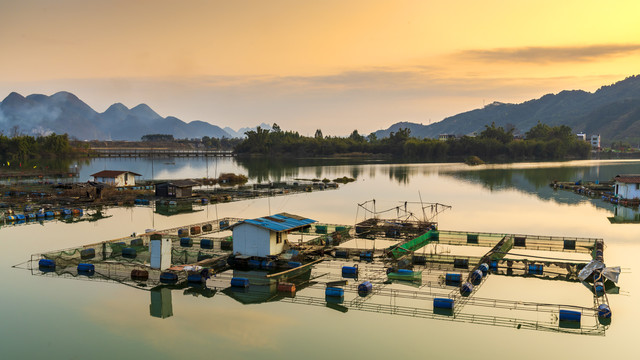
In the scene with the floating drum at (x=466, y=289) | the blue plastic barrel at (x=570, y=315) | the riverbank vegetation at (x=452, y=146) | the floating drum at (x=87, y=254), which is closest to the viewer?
the blue plastic barrel at (x=570, y=315)

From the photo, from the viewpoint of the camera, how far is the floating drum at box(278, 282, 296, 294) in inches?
848

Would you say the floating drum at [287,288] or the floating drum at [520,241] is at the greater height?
the floating drum at [520,241]

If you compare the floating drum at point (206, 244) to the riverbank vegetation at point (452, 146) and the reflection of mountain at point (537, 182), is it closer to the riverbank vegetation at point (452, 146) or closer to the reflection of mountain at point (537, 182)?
the reflection of mountain at point (537, 182)

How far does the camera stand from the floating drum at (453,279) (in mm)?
22359

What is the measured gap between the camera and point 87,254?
88.0 ft

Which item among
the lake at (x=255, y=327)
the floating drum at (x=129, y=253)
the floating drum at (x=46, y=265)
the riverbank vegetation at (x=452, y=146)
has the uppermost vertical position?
the riverbank vegetation at (x=452, y=146)

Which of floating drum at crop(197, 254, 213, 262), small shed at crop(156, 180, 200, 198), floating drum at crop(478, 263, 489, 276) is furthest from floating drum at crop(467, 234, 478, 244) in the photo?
small shed at crop(156, 180, 200, 198)

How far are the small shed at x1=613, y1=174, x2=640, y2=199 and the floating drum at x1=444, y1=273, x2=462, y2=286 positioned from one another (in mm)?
33615

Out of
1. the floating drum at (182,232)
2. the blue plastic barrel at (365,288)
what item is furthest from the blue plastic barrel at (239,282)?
the floating drum at (182,232)

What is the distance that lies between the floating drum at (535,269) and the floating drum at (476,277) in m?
3.20

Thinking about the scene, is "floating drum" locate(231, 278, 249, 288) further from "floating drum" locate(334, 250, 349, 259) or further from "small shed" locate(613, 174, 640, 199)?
"small shed" locate(613, 174, 640, 199)

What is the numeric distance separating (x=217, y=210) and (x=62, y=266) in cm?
2134

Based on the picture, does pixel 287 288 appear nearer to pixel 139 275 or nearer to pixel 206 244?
pixel 139 275

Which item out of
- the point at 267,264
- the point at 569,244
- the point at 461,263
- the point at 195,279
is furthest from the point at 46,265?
the point at 569,244
